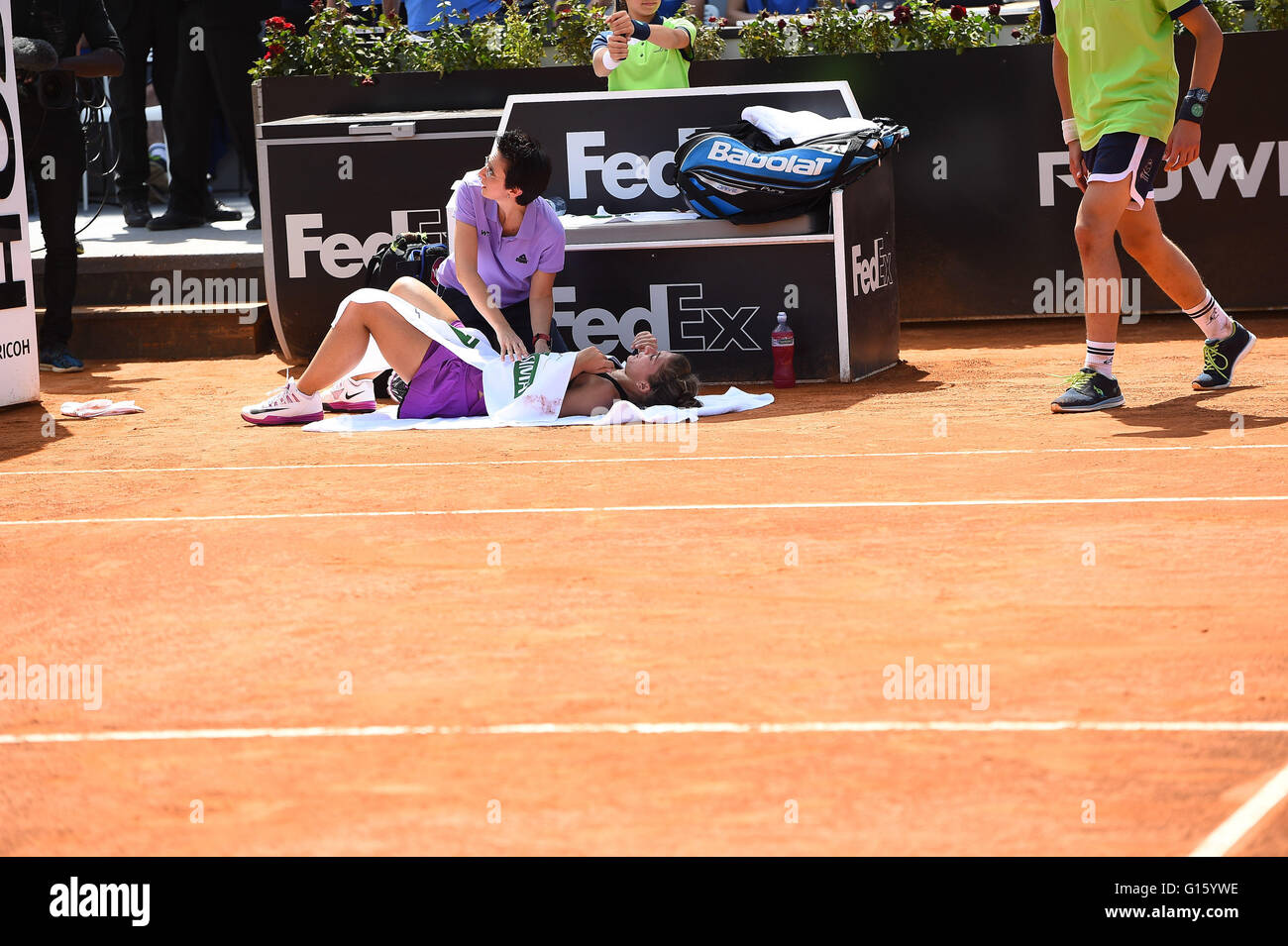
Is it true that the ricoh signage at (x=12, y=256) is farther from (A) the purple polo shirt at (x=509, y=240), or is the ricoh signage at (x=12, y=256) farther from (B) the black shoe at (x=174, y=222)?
(B) the black shoe at (x=174, y=222)

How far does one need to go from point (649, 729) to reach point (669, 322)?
A: 201 inches

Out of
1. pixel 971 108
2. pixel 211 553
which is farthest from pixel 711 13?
pixel 211 553

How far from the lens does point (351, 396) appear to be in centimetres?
767

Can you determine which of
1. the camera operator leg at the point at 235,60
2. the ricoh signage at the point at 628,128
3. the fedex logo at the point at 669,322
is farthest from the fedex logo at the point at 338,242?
the camera operator leg at the point at 235,60

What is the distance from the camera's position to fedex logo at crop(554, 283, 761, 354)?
8.05m

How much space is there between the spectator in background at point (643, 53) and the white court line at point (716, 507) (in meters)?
4.23

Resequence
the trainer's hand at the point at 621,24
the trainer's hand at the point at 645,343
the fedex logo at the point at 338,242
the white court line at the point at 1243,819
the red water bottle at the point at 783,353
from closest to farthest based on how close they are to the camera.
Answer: the white court line at the point at 1243,819, the trainer's hand at the point at 645,343, the red water bottle at the point at 783,353, the trainer's hand at the point at 621,24, the fedex logo at the point at 338,242

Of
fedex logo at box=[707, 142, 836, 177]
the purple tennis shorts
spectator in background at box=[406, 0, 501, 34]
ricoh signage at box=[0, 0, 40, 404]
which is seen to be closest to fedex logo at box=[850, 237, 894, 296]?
fedex logo at box=[707, 142, 836, 177]

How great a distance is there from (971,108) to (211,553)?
6.07 meters

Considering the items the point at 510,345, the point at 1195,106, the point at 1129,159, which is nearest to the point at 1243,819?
the point at 1129,159

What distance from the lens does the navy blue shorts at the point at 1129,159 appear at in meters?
6.46

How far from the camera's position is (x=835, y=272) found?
7848 millimetres

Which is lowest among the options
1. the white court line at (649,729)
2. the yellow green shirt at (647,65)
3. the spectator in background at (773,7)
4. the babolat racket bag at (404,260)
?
the white court line at (649,729)

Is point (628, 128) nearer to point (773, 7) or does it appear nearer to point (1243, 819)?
point (773, 7)
